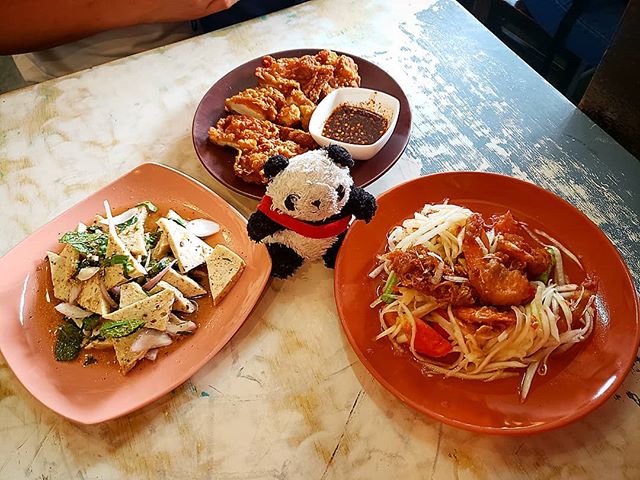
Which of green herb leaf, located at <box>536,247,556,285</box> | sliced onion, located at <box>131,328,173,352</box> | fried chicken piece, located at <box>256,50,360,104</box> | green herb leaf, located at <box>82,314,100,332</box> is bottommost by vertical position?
green herb leaf, located at <box>82,314,100,332</box>

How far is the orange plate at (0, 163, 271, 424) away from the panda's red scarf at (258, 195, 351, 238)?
130 millimetres

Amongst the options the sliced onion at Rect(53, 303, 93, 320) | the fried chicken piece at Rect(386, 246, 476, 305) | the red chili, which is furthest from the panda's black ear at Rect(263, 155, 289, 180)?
the sliced onion at Rect(53, 303, 93, 320)

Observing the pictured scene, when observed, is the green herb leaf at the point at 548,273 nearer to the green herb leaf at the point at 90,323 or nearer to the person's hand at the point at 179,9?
the green herb leaf at the point at 90,323

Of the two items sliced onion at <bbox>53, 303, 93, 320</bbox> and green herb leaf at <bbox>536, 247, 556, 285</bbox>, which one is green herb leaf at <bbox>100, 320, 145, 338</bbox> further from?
green herb leaf at <bbox>536, 247, 556, 285</bbox>

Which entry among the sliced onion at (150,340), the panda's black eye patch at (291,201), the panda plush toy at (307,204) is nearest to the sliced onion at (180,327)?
the sliced onion at (150,340)

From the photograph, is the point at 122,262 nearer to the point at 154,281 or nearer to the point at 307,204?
the point at 154,281

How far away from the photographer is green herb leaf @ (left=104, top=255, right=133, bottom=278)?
1259 mm

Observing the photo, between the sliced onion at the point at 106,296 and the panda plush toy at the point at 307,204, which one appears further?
the sliced onion at the point at 106,296

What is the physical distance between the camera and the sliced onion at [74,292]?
127 cm

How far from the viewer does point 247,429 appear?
1.15m

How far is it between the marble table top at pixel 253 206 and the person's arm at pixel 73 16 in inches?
4.5

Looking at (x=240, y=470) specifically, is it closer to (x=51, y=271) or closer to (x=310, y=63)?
(x=51, y=271)

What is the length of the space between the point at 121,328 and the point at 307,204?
50cm

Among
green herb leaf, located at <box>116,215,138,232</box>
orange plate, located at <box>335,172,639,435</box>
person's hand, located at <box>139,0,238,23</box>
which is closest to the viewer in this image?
orange plate, located at <box>335,172,639,435</box>
